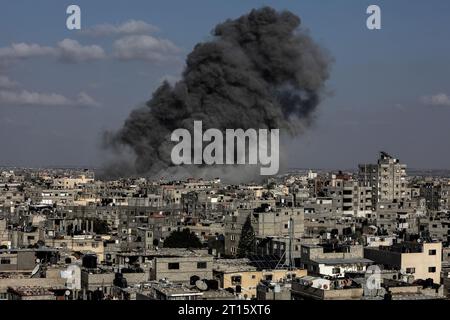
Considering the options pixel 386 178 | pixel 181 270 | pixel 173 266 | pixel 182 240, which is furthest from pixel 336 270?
pixel 386 178

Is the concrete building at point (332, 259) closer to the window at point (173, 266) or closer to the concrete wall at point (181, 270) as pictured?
the concrete wall at point (181, 270)

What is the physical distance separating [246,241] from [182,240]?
10.0ft

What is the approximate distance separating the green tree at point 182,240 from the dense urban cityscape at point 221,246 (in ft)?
0.20

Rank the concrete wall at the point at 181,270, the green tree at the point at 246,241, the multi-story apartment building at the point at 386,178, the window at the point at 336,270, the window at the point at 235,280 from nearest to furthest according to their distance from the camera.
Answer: the concrete wall at the point at 181,270 < the window at the point at 235,280 < the window at the point at 336,270 < the green tree at the point at 246,241 < the multi-story apartment building at the point at 386,178

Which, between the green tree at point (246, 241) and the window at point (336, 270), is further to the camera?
the green tree at point (246, 241)

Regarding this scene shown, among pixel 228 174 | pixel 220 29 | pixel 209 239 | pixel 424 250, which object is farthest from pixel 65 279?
pixel 220 29

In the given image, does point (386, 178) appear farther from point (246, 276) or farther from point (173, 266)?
point (173, 266)

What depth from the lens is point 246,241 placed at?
29.1m

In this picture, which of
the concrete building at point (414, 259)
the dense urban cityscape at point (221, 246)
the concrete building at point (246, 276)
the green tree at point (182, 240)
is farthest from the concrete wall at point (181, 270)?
the green tree at point (182, 240)

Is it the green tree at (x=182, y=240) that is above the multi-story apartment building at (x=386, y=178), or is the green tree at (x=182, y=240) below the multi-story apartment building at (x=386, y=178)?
below

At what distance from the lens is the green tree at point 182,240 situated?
3107 cm
